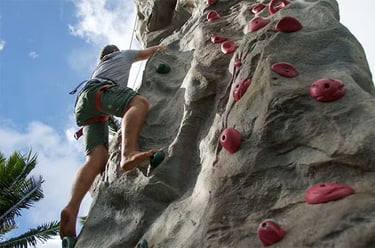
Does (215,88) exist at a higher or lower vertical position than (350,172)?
higher

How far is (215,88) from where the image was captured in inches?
183

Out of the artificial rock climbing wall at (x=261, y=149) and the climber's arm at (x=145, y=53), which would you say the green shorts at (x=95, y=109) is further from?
the climber's arm at (x=145, y=53)

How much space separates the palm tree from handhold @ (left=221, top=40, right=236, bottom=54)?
6.45 m

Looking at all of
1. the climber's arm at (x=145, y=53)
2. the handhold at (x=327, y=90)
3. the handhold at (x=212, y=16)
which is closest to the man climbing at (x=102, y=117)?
the climber's arm at (x=145, y=53)

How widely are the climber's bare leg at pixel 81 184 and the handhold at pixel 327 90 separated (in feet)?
7.94

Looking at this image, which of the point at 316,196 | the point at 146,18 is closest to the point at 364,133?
the point at 316,196

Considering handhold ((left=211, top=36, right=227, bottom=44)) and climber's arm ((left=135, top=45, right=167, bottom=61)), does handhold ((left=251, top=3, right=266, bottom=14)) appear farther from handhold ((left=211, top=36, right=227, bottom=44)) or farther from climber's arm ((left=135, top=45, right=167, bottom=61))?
climber's arm ((left=135, top=45, right=167, bottom=61))

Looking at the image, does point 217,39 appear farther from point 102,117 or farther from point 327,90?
point 327,90

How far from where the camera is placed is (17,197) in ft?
33.3

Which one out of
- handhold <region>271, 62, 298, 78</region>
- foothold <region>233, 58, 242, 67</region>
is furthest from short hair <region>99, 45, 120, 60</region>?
handhold <region>271, 62, 298, 78</region>

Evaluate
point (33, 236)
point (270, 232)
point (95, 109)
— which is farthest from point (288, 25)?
point (33, 236)

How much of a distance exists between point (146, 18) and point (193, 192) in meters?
4.82

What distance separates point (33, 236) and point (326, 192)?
821 cm

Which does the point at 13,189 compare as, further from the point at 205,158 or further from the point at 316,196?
the point at 316,196
